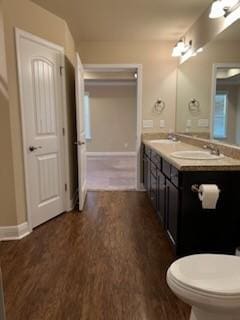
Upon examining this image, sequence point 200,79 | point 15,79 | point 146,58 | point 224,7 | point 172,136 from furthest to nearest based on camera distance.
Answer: point 172,136 → point 146,58 → point 200,79 → point 15,79 → point 224,7

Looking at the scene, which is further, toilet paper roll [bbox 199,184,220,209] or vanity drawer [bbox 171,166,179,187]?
vanity drawer [bbox 171,166,179,187]

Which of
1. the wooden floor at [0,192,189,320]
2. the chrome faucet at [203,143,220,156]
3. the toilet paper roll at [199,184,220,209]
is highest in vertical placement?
the chrome faucet at [203,143,220,156]

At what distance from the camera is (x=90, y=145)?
27.4ft

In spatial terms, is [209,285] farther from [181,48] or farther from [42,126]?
[181,48]

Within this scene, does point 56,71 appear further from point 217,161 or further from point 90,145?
point 90,145

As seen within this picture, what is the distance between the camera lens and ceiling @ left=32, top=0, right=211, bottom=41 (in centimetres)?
287

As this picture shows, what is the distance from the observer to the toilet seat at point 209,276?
1.15 m

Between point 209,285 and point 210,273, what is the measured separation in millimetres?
96

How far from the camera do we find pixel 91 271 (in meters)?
2.16

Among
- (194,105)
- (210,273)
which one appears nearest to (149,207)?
(194,105)

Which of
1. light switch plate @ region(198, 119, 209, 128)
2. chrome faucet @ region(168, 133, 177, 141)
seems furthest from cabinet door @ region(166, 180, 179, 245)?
chrome faucet @ region(168, 133, 177, 141)

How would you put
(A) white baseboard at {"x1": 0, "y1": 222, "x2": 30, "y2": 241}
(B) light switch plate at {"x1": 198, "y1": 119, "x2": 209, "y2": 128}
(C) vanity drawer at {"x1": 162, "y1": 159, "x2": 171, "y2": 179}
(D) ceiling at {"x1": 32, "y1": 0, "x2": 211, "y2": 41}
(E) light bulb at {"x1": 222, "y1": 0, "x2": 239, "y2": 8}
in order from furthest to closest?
1. (B) light switch plate at {"x1": 198, "y1": 119, "x2": 209, "y2": 128}
2. (D) ceiling at {"x1": 32, "y1": 0, "x2": 211, "y2": 41}
3. (A) white baseboard at {"x1": 0, "y1": 222, "x2": 30, "y2": 241}
4. (C) vanity drawer at {"x1": 162, "y1": 159, "x2": 171, "y2": 179}
5. (E) light bulb at {"x1": 222, "y1": 0, "x2": 239, "y2": 8}

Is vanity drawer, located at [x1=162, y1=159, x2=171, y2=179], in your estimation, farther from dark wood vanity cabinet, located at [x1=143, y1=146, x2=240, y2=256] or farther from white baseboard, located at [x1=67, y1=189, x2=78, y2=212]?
white baseboard, located at [x1=67, y1=189, x2=78, y2=212]

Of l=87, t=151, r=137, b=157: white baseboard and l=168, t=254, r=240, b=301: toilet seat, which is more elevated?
l=168, t=254, r=240, b=301: toilet seat
